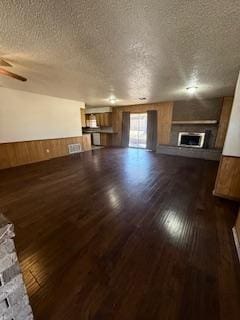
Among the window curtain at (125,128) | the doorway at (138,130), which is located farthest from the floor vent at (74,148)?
the doorway at (138,130)

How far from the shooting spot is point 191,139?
19.9ft

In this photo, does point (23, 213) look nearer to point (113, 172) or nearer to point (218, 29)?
point (113, 172)

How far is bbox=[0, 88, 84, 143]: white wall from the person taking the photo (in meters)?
4.37

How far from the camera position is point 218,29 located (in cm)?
154

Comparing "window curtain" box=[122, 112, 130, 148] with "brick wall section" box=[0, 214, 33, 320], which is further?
"window curtain" box=[122, 112, 130, 148]

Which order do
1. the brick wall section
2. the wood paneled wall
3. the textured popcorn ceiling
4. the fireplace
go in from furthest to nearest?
the wood paneled wall < the fireplace < the textured popcorn ceiling < the brick wall section

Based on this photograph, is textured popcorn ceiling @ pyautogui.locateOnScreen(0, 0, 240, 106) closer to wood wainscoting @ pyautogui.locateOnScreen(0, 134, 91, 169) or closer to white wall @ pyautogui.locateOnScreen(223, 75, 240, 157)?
white wall @ pyautogui.locateOnScreen(223, 75, 240, 157)

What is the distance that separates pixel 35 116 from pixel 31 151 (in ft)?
4.23

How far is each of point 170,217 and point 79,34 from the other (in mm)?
2721

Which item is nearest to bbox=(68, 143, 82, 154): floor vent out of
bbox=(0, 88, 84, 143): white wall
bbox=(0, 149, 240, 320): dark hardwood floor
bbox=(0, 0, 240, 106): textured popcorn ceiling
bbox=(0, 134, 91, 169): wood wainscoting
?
bbox=(0, 134, 91, 169): wood wainscoting

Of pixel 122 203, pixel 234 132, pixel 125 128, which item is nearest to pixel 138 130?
pixel 125 128

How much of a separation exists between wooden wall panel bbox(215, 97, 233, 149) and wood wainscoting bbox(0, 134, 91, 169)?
614cm

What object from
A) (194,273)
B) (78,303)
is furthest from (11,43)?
(194,273)

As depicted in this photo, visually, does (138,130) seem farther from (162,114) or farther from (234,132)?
(234,132)
